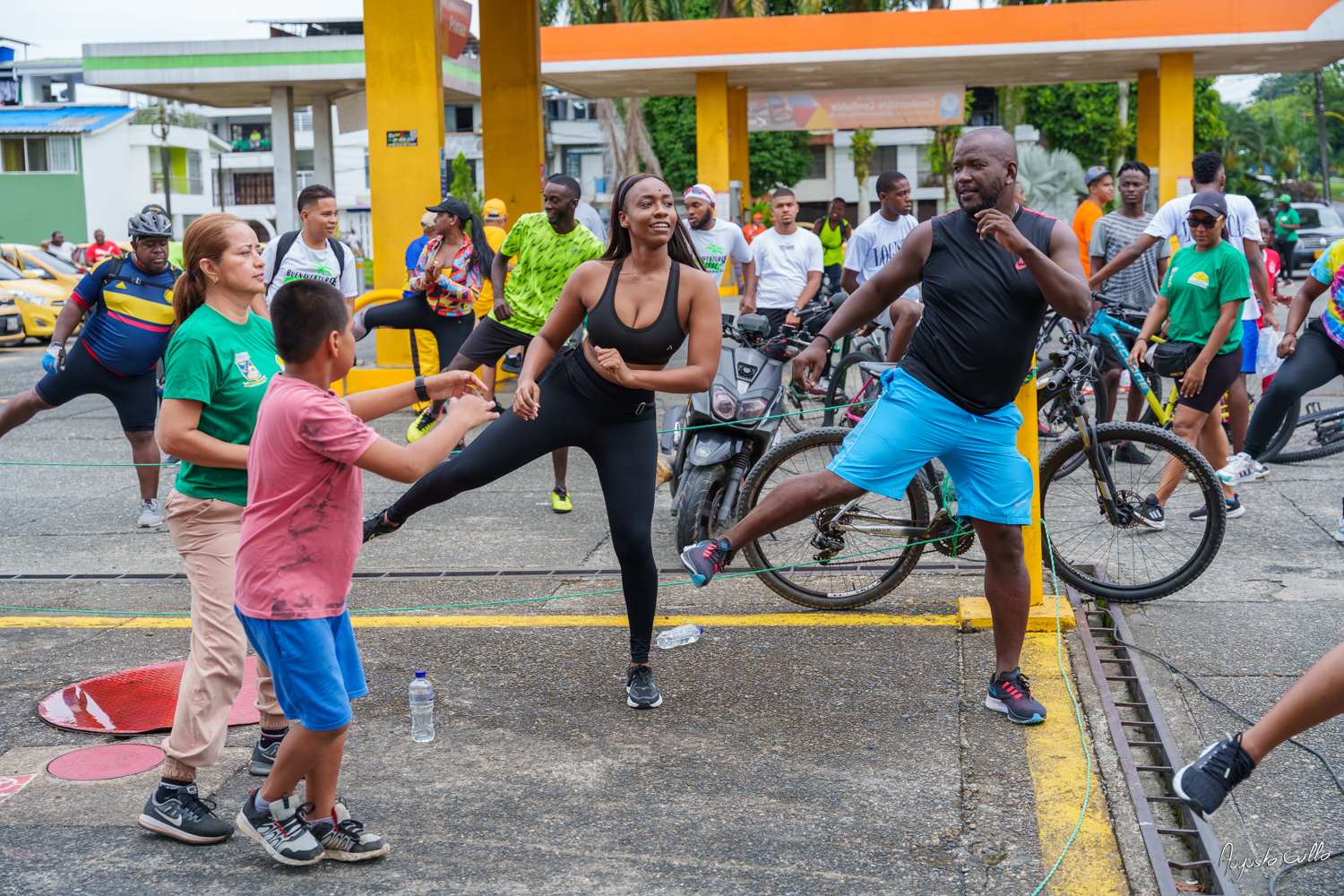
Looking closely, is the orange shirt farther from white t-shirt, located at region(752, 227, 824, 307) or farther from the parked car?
the parked car

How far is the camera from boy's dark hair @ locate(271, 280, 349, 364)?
10.2ft

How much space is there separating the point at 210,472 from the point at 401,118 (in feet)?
30.2

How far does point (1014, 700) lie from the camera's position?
13.7 ft

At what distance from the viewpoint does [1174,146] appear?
72.2 ft

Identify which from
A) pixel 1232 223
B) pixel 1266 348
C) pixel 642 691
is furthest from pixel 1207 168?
pixel 642 691

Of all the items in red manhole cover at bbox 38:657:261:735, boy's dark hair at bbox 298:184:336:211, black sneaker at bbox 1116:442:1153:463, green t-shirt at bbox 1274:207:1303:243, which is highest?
green t-shirt at bbox 1274:207:1303:243

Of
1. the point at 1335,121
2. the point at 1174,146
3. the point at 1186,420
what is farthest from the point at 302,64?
the point at 1335,121

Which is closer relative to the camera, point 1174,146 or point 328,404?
point 328,404

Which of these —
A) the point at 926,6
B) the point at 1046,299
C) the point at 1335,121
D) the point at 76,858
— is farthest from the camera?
the point at 1335,121

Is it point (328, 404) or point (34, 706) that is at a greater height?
point (328, 404)

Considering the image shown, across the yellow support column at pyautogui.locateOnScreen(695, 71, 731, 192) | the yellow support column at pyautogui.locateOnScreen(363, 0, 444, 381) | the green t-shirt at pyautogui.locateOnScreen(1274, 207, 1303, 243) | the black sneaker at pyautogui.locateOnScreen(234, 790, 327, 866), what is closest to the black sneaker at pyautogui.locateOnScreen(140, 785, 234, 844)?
the black sneaker at pyautogui.locateOnScreen(234, 790, 327, 866)

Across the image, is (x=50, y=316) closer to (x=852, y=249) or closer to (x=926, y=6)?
(x=852, y=249)

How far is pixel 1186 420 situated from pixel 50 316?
17.6 m

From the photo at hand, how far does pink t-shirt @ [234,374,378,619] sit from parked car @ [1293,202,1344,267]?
29.5 metres
